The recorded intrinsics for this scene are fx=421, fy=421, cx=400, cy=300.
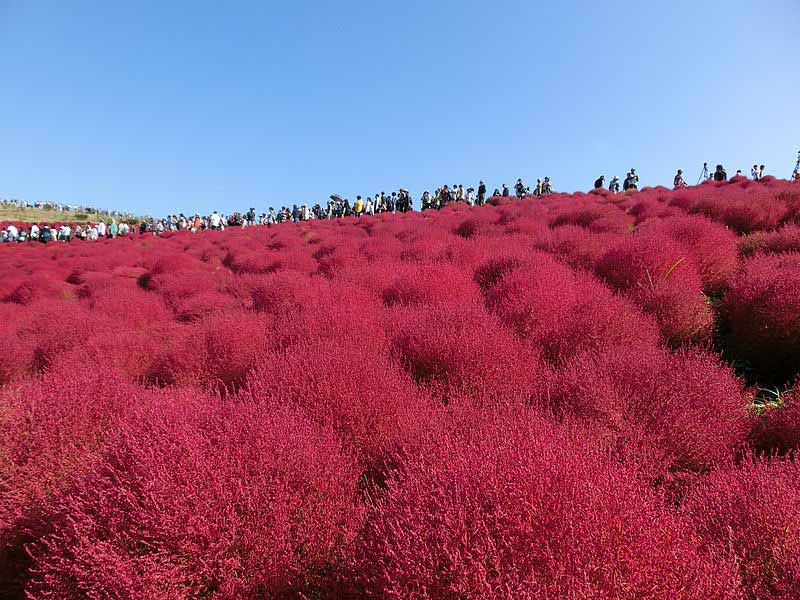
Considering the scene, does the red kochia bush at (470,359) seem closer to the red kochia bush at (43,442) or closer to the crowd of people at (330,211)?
the red kochia bush at (43,442)

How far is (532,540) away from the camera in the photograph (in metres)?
1.24

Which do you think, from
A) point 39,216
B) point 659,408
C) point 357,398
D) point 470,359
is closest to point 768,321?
point 659,408

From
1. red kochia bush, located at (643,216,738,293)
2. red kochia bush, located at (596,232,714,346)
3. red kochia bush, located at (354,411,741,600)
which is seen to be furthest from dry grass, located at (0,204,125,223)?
red kochia bush, located at (354,411,741,600)

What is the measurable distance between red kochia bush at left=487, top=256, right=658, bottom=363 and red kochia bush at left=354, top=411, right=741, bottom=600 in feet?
6.22

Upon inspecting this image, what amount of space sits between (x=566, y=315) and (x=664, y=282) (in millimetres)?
1269

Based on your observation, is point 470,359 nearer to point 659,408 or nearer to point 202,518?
point 659,408

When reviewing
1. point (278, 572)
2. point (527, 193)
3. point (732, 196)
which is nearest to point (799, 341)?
point (278, 572)

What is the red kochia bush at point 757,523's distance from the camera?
137cm

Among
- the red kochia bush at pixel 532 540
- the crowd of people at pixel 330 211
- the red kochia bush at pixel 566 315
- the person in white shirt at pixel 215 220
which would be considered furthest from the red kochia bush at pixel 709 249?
the person in white shirt at pixel 215 220

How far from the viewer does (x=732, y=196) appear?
7.57 meters

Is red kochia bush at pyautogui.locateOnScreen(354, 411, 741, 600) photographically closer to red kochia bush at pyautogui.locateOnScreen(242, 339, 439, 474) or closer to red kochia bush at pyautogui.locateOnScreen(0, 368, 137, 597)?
red kochia bush at pyautogui.locateOnScreen(242, 339, 439, 474)

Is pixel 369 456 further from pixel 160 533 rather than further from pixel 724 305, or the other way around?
pixel 724 305

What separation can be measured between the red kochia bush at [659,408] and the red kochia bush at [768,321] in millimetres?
1317

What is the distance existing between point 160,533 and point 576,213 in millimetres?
8501
